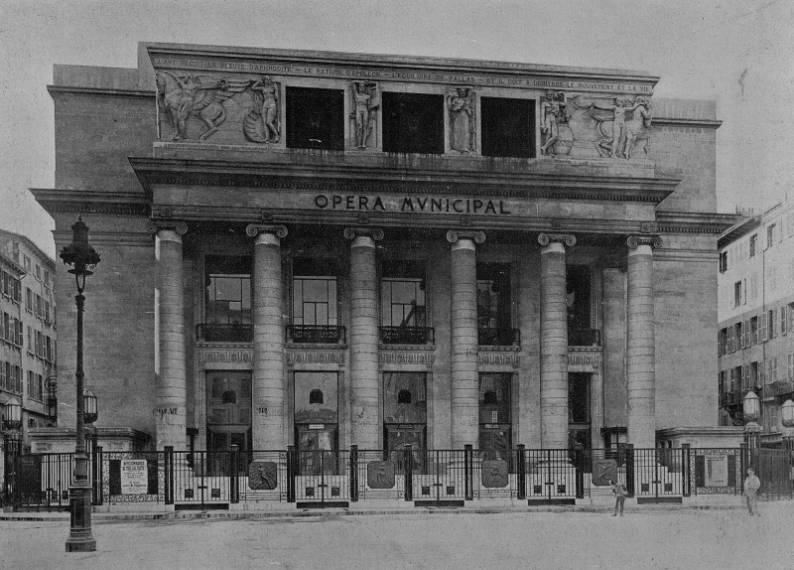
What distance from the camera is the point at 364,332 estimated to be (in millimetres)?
37969

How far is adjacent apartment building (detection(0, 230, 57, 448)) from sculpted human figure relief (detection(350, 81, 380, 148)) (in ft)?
95.3

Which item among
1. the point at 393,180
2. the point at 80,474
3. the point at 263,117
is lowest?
the point at 80,474

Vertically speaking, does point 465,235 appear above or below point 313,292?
above

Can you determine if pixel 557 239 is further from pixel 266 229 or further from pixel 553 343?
pixel 266 229

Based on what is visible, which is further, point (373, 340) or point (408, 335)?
point (408, 335)

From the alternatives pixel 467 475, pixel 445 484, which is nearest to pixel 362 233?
pixel 445 484

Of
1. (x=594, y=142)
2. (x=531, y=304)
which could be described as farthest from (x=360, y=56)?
(x=531, y=304)

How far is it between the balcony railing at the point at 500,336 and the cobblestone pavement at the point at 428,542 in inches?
580

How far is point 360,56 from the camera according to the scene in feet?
127

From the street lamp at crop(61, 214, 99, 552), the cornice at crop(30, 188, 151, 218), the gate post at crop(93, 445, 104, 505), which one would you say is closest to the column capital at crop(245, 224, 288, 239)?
the cornice at crop(30, 188, 151, 218)

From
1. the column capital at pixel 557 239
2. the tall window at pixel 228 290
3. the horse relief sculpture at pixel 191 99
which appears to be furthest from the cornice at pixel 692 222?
the horse relief sculpture at pixel 191 99

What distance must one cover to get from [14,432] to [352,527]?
668 inches

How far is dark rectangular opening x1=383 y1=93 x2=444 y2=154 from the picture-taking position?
39344 millimetres

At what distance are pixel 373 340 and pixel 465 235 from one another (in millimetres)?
5436
